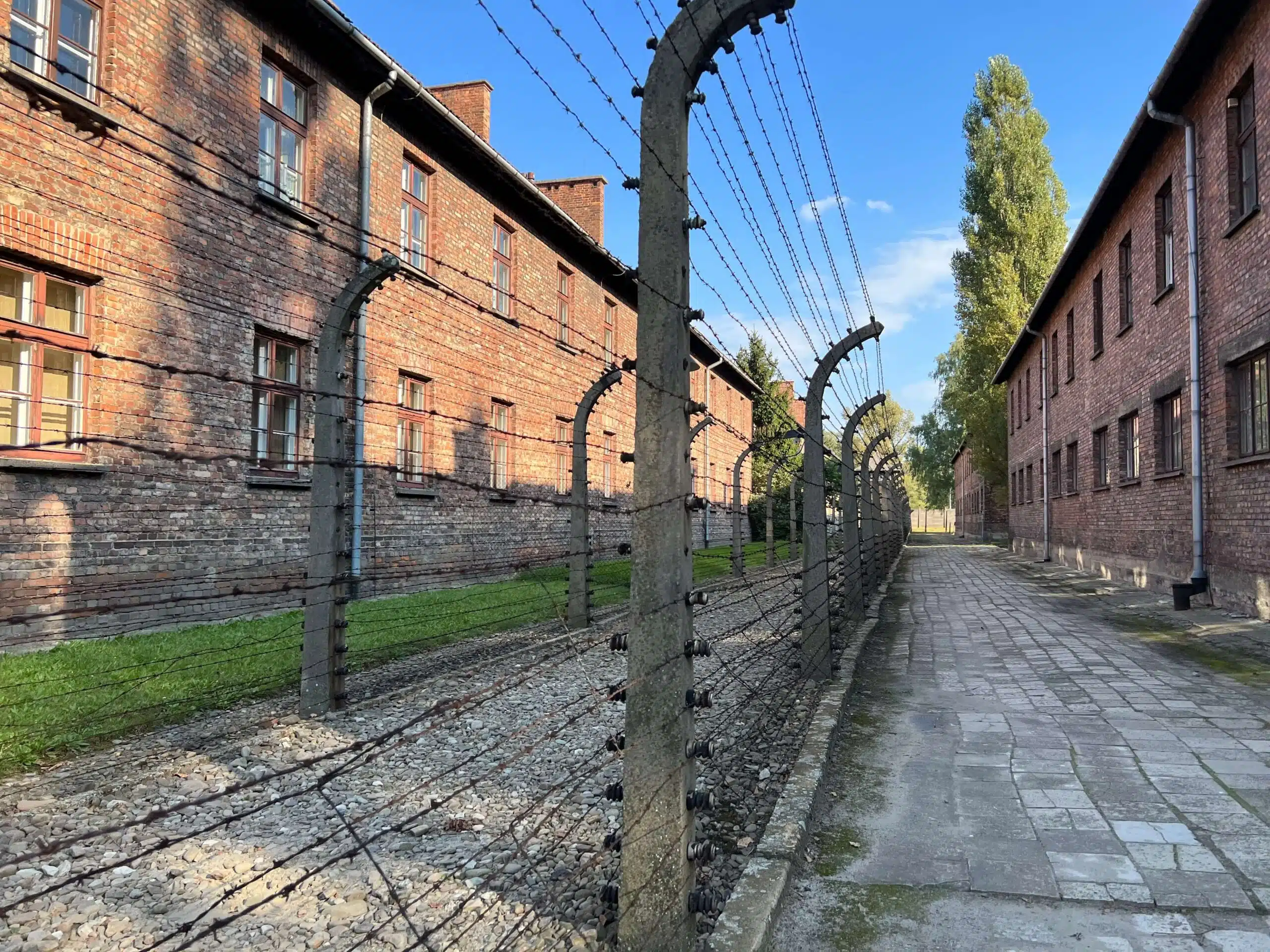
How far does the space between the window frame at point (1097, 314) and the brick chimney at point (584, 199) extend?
420 inches

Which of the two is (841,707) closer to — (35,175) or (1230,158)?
(35,175)

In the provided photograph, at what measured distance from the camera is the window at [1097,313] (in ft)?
59.4

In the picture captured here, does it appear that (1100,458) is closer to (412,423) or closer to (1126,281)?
Answer: (1126,281)

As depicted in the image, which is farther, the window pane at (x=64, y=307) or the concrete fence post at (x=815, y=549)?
the window pane at (x=64, y=307)

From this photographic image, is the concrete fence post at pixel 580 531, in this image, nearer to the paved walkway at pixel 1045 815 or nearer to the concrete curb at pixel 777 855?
the paved walkway at pixel 1045 815

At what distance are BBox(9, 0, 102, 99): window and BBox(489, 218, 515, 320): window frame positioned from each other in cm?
693

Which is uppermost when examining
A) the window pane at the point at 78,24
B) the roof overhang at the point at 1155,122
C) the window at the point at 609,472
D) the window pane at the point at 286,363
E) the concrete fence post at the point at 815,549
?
the roof overhang at the point at 1155,122

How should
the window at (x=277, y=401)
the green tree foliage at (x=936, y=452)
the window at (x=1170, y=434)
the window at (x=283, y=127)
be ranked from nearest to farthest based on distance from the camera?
the window at (x=277, y=401) → the window at (x=283, y=127) → the window at (x=1170, y=434) → the green tree foliage at (x=936, y=452)

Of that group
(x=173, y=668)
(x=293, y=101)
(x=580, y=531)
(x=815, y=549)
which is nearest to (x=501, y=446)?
(x=293, y=101)

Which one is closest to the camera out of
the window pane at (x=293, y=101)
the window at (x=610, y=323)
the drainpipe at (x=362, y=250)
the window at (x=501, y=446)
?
the window pane at (x=293, y=101)

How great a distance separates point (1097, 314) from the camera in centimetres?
1836

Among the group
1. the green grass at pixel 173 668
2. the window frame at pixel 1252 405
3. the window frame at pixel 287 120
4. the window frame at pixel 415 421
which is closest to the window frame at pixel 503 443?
the window frame at pixel 415 421

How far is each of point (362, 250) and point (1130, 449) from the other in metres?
13.1

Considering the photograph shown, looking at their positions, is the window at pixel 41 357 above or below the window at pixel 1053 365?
below
